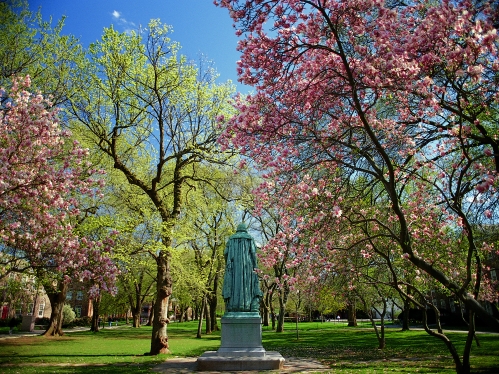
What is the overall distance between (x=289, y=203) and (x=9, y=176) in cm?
663

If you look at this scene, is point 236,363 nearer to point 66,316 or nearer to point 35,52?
point 35,52

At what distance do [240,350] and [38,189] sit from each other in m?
6.76

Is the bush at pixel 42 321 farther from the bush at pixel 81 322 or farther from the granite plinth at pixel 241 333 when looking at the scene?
the granite plinth at pixel 241 333

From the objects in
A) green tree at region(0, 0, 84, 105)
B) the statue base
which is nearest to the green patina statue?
the statue base

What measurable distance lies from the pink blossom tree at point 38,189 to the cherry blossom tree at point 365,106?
15.6 ft

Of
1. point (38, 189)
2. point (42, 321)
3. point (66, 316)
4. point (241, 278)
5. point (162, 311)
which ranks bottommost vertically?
point (42, 321)

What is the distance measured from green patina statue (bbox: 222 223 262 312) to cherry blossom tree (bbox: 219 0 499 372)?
1.98 meters

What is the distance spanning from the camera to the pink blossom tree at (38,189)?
379 inches

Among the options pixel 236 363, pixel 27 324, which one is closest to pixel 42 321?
pixel 27 324

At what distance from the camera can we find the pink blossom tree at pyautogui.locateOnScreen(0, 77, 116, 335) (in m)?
9.62

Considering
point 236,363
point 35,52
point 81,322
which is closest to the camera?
point 236,363

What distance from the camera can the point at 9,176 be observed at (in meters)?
9.13

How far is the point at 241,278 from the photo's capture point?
11453 millimetres

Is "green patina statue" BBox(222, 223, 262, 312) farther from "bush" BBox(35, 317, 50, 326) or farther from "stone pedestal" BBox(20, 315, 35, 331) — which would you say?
"bush" BBox(35, 317, 50, 326)
